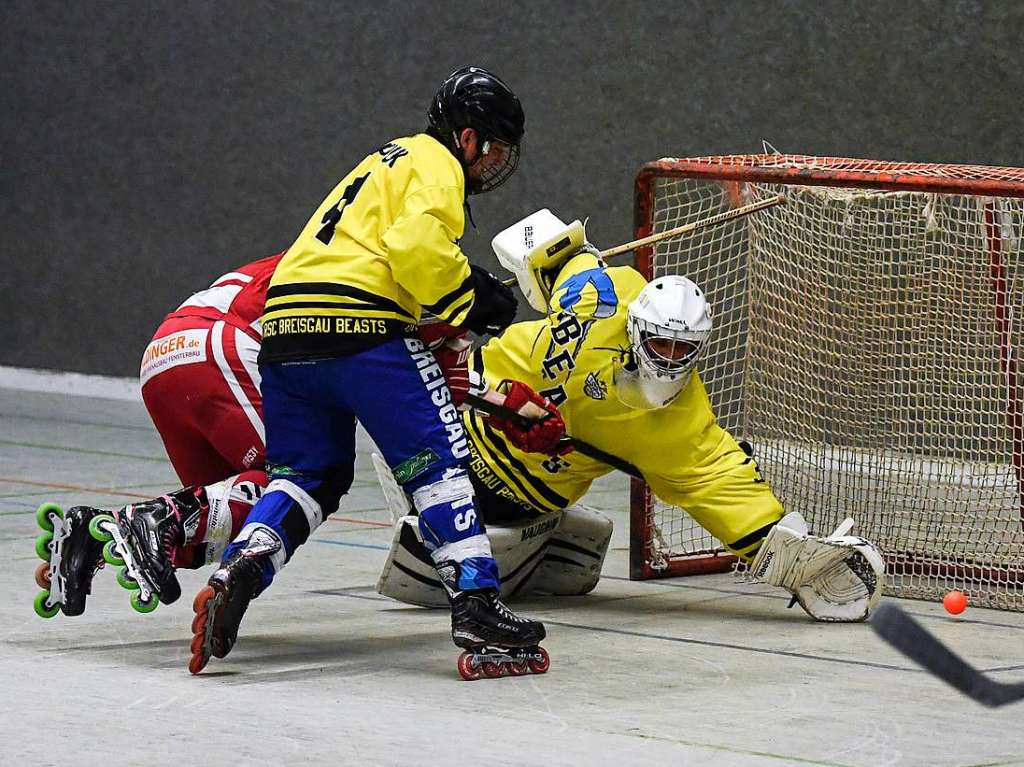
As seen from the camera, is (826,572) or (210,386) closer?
(210,386)

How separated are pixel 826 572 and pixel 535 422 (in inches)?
Result: 43.4

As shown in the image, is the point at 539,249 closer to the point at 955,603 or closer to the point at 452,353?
the point at 452,353

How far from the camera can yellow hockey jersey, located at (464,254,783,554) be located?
5348 millimetres

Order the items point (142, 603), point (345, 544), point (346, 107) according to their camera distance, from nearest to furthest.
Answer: point (142, 603) → point (345, 544) → point (346, 107)

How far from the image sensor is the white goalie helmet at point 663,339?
17.0 ft

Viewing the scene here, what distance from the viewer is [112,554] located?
4.57 m

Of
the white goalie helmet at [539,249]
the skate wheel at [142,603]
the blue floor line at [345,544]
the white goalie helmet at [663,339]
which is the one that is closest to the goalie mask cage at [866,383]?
the white goalie helmet at [539,249]

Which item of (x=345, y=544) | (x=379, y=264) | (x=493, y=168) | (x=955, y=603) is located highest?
(x=493, y=168)

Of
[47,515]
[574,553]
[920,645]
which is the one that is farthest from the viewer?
[574,553]

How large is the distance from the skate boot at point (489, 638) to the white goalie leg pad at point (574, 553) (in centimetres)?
125

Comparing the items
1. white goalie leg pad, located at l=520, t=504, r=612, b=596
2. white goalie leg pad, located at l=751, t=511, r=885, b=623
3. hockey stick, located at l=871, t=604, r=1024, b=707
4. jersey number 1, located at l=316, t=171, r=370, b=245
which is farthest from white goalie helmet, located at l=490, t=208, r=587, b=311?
hockey stick, located at l=871, t=604, r=1024, b=707

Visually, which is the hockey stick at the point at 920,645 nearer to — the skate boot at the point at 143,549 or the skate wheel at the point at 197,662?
the skate wheel at the point at 197,662

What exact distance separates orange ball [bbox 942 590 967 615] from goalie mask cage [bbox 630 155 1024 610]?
0.26 metres

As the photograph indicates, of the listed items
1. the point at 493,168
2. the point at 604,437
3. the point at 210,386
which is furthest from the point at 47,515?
the point at 604,437
